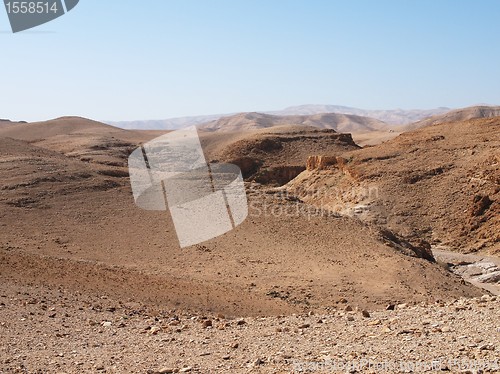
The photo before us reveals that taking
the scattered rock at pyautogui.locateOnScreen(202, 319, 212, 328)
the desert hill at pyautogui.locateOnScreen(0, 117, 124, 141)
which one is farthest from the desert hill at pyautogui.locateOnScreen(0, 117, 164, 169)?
the scattered rock at pyautogui.locateOnScreen(202, 319, 212, 328)

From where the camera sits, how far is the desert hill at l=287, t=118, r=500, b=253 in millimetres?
22953

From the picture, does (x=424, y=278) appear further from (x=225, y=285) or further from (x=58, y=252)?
(x=58, y=252)

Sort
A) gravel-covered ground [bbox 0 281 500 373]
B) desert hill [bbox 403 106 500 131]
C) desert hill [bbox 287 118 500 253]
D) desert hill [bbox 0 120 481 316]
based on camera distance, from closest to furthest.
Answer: gravel-covered ground [bbox 0 281 500 373] < desert hill [bbox 0 120 481 316] < desert hill [bbox 287 118 500 253] < desert hill [bbox 403 106 500 131]

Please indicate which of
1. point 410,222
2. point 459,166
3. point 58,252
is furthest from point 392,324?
point 459,166

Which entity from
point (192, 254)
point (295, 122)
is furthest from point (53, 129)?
point (295, 122)

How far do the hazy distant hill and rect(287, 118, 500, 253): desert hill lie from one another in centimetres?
8503

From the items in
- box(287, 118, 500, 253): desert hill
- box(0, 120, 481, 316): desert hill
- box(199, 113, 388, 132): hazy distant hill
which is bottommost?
box(199, 113, 388, 132): hazy distant hill

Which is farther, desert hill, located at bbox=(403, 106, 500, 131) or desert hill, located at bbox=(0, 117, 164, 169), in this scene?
desert hill, located at bbox=(403, 106, 500, 131)

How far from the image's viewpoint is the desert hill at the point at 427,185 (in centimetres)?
2295

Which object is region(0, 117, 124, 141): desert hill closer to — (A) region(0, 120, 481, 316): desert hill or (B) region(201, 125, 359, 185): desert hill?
(B) region(201, 125, 359, 185): desert hill

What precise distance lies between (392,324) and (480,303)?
1614 millimetres

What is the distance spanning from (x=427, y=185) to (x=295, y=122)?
118150 mm

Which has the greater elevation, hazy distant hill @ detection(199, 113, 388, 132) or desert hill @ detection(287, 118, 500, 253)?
desert hill @ detection(287, 118, 500, 253)

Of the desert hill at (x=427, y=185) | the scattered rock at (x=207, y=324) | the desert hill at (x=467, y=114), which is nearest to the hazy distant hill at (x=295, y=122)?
the desert hill at (x=467, y=114)
